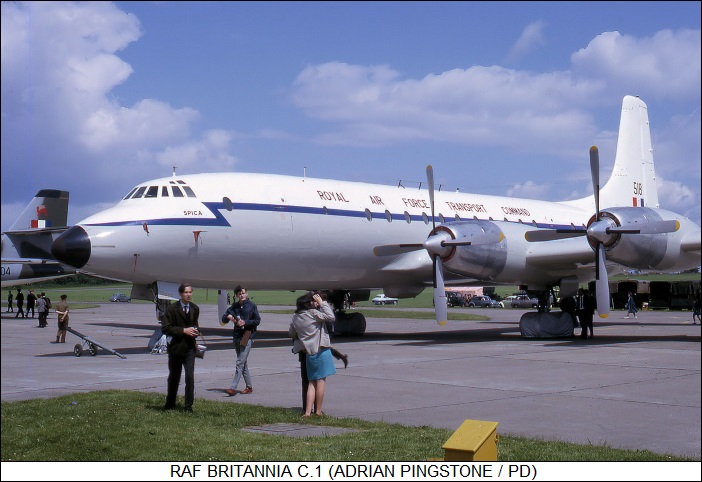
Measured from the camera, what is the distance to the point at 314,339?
11469 millimetres

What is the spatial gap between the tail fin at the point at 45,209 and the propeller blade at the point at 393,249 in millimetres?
15149

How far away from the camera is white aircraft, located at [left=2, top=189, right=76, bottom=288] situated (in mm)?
8656

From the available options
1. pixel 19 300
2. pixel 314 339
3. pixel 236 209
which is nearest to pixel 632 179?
pixel 236 209

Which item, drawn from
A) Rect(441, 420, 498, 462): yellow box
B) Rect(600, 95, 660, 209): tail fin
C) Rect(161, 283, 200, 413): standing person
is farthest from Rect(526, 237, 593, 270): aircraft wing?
Rect(441, 420, 498, 462): yellow box

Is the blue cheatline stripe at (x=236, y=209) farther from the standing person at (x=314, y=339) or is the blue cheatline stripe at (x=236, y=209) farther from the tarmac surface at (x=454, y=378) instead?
the standing person at (x=314, y=339)

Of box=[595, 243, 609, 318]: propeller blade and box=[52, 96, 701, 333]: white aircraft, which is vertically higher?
box=[52, 96, 701, 333]: white aircraft

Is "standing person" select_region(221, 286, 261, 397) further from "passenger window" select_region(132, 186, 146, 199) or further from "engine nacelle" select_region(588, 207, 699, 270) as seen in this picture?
"engine nacelle" select_region(588, 207, 699, 270)

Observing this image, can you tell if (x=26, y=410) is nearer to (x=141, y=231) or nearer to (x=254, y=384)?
(x=254, y=384)

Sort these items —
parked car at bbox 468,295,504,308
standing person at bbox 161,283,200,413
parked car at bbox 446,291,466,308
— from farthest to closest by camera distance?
parked car at bbox 468,295,504,308
parked car at bbox 446,291,466,308
standing person at bbox 161,283,200,413

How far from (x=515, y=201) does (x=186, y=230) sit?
1297 centimetres

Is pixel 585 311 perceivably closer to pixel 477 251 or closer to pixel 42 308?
pixel 477 251

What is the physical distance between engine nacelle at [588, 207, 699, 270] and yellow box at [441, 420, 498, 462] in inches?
678

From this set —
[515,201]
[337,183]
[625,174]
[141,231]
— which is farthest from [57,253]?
[625,174]

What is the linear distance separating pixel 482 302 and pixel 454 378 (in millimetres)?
28062
